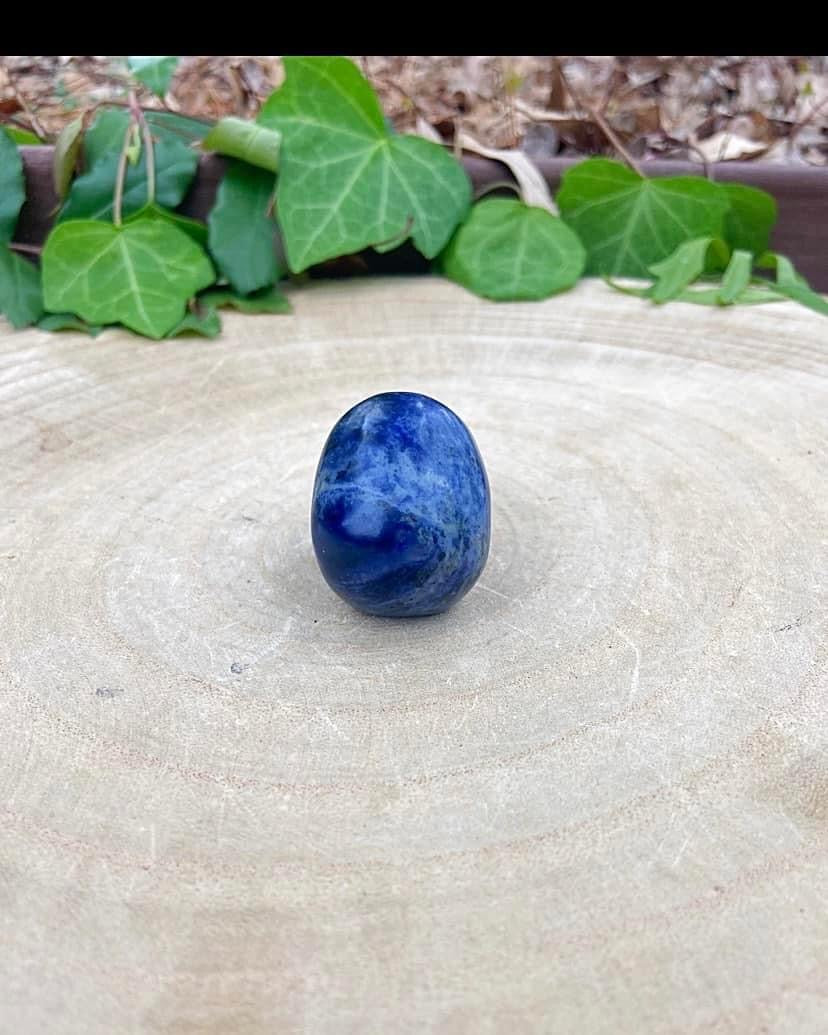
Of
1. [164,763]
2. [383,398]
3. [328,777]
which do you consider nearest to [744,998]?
[328,777]

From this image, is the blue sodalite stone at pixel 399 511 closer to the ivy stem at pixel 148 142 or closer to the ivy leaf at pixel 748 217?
the ivy stem at pixel 148 142

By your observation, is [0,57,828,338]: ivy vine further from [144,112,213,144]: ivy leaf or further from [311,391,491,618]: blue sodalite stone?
[311,391,491,618]: blue sodalite stone

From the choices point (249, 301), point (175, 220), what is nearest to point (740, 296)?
point (249, 301)

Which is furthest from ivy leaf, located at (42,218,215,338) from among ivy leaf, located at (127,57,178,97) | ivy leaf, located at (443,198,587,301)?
ivy leaf, located at (443,198,587,301)

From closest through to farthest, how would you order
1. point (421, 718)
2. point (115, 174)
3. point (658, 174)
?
point (421, 718)
point (115, 174)
point (658, 174)

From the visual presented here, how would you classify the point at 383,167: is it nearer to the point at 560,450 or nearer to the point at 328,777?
the point at 560,450

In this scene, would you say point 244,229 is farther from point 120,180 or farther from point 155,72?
point 155,72

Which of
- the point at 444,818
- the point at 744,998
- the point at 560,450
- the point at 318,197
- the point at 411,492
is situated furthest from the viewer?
the point at 318,197

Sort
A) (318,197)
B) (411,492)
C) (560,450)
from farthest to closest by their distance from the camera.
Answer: (318,197) < (560,450) < (411,492)
